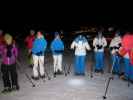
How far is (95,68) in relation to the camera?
16.8m

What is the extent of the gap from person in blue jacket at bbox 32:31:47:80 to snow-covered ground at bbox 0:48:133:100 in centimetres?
47

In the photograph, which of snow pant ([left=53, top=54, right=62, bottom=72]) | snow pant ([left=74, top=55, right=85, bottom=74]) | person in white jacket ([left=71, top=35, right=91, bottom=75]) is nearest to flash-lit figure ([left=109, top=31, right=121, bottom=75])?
person in white jacket ([left=71, top=35, right=91, bottom=75])

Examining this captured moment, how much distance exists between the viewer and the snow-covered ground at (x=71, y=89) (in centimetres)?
1259

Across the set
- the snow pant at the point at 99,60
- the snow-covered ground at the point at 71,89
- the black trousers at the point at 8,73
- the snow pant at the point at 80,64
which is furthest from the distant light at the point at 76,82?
the black trousers at the point at 8,73

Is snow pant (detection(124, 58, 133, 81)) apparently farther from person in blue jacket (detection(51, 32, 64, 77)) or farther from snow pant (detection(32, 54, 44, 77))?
snow pant (detection(32, 54, 44, 77))

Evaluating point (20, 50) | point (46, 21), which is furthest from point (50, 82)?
point (46, 21)

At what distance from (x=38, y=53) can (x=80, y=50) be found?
2030mm

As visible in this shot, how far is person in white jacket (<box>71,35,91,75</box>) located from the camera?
1570 centimetres

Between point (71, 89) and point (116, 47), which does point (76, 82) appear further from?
point (116, 47)

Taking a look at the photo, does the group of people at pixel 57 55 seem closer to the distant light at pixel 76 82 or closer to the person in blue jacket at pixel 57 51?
the person in blue jacket at pixel 57 51

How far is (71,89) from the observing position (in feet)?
44.6

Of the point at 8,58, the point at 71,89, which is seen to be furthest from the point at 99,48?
the point at 8,58

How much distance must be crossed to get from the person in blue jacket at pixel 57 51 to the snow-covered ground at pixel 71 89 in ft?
1.57

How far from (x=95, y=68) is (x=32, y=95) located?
4.77 m
